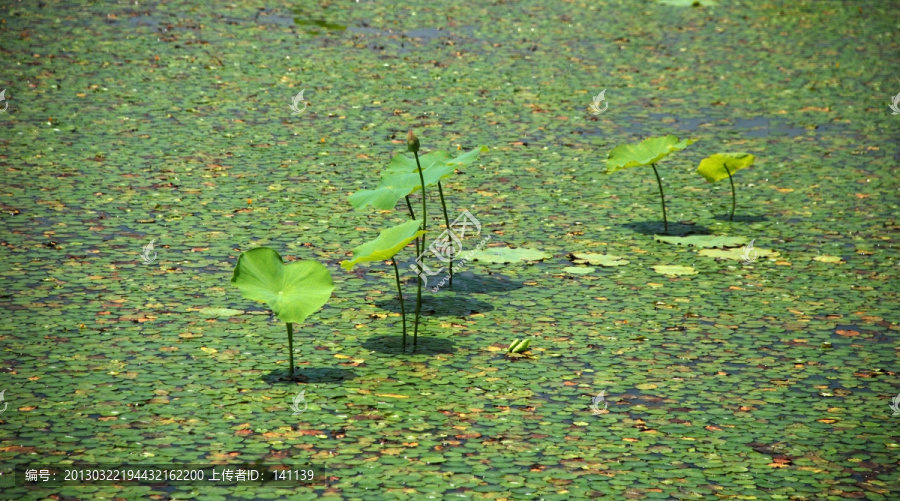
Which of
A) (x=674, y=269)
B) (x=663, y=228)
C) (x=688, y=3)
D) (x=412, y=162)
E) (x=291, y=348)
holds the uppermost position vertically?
(x=688, y=3)

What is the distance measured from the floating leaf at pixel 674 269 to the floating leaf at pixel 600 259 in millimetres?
142

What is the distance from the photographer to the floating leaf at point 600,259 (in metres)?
4.32

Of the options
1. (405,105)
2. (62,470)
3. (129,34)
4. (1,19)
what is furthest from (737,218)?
(1,19)

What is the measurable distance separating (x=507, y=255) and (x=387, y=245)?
999 millimetres

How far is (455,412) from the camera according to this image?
310cm

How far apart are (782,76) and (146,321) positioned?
197 inches

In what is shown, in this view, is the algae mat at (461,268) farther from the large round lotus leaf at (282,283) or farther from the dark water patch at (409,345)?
the large round lotus leaf at (282,283)

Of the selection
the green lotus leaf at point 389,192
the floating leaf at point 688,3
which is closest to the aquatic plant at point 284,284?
the green lotus leaf at point 389,192

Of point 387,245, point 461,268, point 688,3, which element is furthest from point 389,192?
point 688,3

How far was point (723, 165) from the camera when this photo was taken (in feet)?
16.0

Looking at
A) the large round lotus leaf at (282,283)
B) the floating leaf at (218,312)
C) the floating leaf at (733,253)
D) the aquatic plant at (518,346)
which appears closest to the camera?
the large round lotus leaf at (282,283)

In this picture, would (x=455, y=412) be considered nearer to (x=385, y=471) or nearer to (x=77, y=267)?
(x=385, y=471)

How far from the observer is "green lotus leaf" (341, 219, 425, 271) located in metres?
3.36

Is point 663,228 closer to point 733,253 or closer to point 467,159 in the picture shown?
point 733,253
